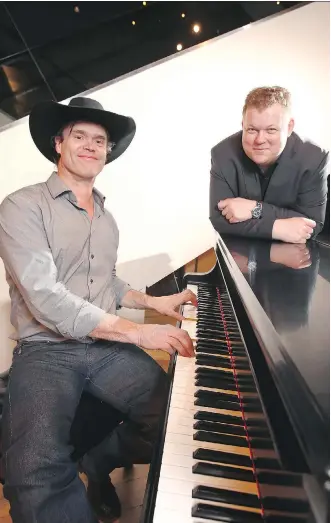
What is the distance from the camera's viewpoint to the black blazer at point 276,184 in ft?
5.86

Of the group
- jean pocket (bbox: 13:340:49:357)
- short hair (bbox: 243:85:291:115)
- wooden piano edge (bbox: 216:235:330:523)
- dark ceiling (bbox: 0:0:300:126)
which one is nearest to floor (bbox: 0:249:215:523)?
jean pocket (bbox: 13:340:49:357)

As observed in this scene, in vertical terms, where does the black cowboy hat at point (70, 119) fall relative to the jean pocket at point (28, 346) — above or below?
above

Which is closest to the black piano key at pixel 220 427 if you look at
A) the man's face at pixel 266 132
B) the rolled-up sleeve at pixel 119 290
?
the rolled-up sleeve at pixel 119 290

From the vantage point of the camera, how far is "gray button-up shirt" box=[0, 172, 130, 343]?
133 cm

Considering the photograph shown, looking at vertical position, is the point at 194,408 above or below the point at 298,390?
below

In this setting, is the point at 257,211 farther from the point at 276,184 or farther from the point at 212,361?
the point at 212,361

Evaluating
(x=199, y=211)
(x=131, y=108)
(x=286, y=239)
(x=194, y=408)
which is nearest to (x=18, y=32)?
(x=131, y=108)

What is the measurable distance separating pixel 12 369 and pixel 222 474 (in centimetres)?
84

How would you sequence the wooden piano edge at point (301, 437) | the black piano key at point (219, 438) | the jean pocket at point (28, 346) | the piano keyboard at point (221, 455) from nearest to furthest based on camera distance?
the wooden piano edge at point (301, 437), the piano keyboard at point (221, 455), the black piano key at point (219, 438), the jean pocket at point (28, 346)

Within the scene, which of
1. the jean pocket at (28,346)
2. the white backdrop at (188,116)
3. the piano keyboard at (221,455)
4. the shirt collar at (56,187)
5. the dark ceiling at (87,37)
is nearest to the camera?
the piano keyboard at (221,455)

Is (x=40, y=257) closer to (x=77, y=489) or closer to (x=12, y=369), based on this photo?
(x=12, y=369)

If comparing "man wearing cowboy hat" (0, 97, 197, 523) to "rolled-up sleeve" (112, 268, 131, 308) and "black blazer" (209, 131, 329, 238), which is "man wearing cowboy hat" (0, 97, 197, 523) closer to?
"rolled-up sleeve" (112, 268, 131, 308)

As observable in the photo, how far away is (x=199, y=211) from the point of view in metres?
3.16

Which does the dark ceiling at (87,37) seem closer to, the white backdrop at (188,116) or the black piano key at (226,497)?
the white backdrop at (188,116)
